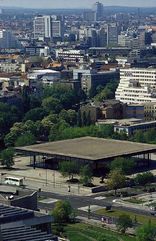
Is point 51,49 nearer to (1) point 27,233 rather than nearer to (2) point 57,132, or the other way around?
(2) point 57,132

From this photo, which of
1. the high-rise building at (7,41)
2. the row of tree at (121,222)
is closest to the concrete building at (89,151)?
the row of tree at (121,222)

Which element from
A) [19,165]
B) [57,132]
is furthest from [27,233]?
[57,132]

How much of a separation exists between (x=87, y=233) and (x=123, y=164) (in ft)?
26.6

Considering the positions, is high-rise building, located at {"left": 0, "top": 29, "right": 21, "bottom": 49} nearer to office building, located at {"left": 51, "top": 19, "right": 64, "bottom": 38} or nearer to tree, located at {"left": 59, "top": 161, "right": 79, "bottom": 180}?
office building, located at {"left": 51, "top": 19, "right": 64, "bottom": 38}

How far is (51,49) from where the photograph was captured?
95688mm

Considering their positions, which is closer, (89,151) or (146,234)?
(146,234)

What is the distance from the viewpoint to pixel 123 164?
108 ft

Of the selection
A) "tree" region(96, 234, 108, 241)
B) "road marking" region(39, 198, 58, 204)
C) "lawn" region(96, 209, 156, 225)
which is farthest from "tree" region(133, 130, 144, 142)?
"tree" region(96, 234, 108, 241)

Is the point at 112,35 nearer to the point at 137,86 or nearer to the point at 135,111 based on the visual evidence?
the point at 137,86

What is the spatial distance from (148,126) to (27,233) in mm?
25479

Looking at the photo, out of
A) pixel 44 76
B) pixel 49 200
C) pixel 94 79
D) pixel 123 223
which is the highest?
pixel 123 223

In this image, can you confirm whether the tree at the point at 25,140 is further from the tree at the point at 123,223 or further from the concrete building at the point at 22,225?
the concrete building at the point at 22,225

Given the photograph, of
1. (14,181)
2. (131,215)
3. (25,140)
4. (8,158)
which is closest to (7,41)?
(25,140)

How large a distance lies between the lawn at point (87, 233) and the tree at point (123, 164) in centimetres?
680
